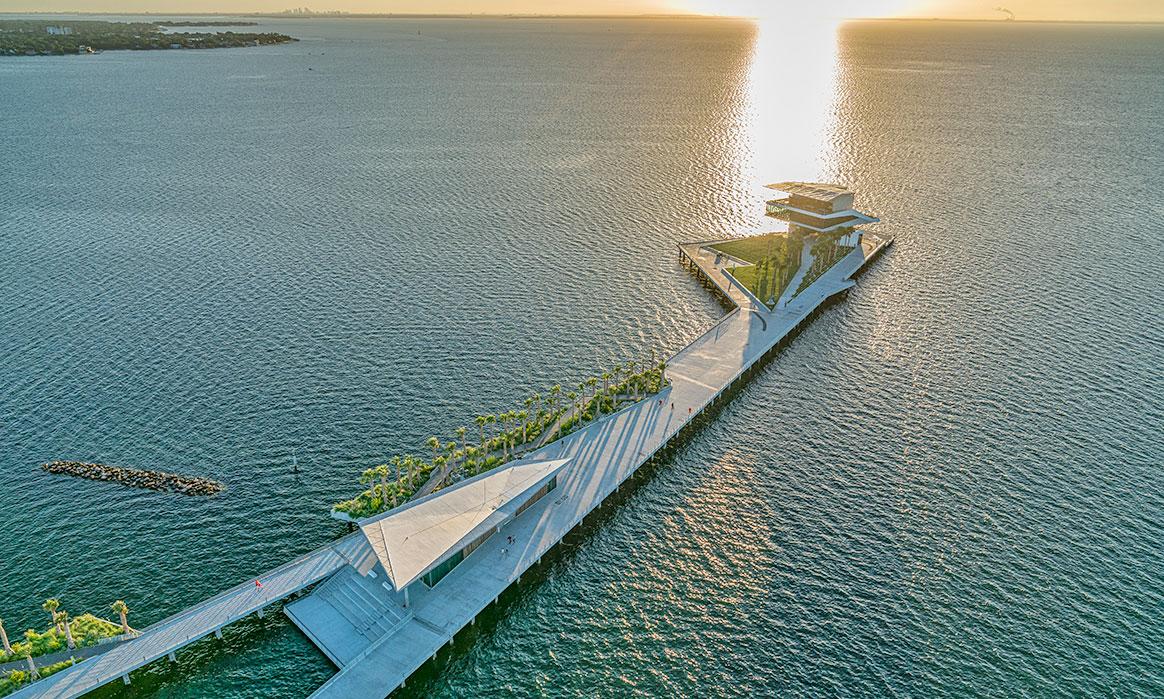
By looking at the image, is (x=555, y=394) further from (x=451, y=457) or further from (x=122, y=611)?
(x=122, y=611)

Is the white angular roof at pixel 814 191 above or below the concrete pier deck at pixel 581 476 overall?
above

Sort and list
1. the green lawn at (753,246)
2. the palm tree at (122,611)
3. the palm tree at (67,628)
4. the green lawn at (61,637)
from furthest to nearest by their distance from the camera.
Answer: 1. the green lawn at (753,246)
2. the palm tree at (122,611)
3. the palm tree at (67,628)
4. the green lawn at (61,637)

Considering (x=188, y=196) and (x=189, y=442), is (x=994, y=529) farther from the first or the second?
(x=188, y=196)

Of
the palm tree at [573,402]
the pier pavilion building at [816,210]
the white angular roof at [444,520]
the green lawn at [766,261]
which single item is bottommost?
the white angular roof at [444,520]

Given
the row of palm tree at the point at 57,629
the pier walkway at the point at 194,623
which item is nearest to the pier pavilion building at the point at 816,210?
the pier walkway at the point at 194,623

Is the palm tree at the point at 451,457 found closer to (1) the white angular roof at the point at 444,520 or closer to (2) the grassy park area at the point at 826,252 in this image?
(1) the white angular roof at the point at 444,520

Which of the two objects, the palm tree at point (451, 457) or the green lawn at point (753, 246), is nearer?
the palm tree at point (451, 457)
